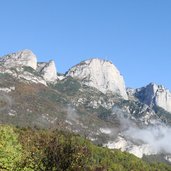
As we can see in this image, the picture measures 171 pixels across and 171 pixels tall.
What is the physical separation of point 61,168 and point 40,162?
2.60m

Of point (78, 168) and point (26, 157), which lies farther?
point (26, 157)

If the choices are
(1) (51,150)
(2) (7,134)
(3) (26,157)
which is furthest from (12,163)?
(2) (7,134)

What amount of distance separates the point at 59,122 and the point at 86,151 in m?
3.81

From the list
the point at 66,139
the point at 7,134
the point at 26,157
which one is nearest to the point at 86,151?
the point at 66,139

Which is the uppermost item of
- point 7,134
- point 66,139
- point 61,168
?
point 7,134

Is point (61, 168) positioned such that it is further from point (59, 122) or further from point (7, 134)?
point (7, 134)

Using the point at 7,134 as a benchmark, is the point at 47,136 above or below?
below

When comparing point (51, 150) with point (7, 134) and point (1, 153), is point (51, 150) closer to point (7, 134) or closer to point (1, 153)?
point (1, 153)

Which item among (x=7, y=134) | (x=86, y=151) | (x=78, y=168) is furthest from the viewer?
(x=7, y=134)

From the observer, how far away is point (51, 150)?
44188mm

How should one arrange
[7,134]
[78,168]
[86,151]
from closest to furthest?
[78,168]
[86,151]
[7,134]

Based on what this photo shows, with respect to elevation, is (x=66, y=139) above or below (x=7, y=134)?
below

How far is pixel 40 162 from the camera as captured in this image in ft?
148

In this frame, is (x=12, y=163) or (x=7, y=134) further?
(x=7, y=134)
